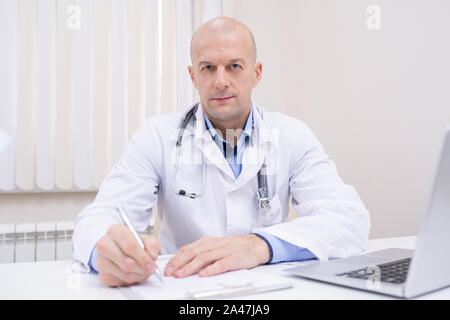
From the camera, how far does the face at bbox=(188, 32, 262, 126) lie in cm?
132

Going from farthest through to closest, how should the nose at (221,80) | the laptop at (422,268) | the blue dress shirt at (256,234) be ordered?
the nose at (221,80) < the blue dress shirt at (256,234) < the laptop at (422,268)

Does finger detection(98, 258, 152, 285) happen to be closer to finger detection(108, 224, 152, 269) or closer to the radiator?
finger detection(108, 224, 152, 269)

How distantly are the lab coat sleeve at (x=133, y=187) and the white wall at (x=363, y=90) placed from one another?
3.54 ft

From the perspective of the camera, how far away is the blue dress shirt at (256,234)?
938mm

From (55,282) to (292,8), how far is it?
2222mm

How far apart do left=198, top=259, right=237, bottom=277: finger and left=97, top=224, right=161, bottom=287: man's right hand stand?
126 millimetres

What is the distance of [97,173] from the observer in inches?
87.6

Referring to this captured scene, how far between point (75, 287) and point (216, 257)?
26cm

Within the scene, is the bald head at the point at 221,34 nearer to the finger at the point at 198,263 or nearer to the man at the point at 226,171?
the man at the point at 226,171

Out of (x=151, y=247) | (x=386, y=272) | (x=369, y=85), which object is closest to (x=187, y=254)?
(x=151, y=247)

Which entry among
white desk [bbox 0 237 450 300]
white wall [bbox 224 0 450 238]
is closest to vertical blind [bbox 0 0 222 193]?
white wall [bbox 224 0 450 238]

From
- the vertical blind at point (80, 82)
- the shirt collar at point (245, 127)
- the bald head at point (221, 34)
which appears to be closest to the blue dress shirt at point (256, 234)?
the shirt collar at point (245, 127)
